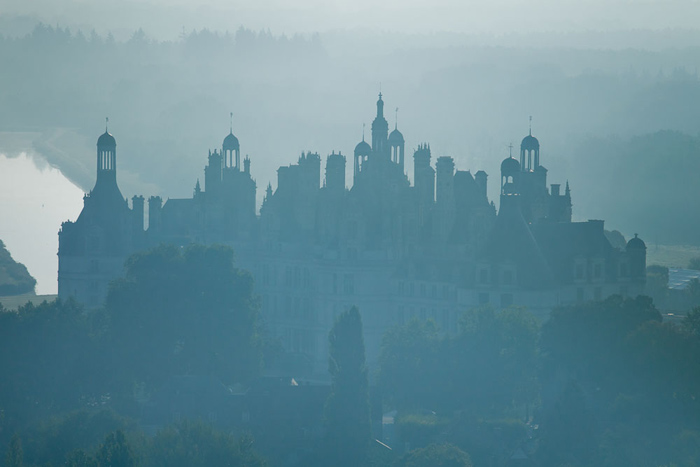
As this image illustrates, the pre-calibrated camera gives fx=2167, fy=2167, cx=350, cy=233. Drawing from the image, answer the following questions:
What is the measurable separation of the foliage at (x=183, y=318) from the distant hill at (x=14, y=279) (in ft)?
114

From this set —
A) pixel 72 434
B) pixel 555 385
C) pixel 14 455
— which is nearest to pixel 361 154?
pixel 555 385

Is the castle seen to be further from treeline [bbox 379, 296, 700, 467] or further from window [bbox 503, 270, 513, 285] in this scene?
treeline [bbox 379, 296, 700, 467]

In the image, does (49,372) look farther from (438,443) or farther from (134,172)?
(134,172)

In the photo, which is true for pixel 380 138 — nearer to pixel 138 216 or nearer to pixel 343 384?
pixel 138 216

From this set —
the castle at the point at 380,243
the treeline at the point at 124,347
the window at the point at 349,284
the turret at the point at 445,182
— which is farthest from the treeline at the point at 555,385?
the turret at the point at 445,182

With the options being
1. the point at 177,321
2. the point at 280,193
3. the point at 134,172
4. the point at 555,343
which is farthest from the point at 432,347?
the point at 134,172

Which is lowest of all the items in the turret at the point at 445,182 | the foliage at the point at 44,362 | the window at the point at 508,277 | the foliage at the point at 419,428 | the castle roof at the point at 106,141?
the foliage at the point at 419,428

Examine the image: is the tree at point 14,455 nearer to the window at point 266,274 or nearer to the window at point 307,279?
the window at point 307,279

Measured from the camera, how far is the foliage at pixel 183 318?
9719cm

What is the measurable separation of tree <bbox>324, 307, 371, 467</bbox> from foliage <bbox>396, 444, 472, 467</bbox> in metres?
3.25

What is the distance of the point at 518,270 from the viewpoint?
99.5m

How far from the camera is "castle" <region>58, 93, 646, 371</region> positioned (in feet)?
331

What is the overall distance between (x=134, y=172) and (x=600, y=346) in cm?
9081

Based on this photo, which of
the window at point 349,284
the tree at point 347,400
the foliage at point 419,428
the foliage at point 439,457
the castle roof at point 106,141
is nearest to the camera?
the foliage at point 439,457
